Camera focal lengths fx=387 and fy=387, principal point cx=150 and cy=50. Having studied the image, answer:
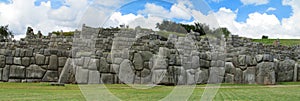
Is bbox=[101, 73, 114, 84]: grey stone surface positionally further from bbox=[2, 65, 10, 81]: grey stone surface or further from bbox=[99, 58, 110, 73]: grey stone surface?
bbox=[2, 65, 10, 81]: grey stone surface

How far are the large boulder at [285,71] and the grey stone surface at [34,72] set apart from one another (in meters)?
8.75

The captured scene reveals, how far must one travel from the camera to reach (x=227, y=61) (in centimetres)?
1455

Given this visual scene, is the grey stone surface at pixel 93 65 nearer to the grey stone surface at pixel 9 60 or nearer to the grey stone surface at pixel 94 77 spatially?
the grey stone surface at pixel 94 77

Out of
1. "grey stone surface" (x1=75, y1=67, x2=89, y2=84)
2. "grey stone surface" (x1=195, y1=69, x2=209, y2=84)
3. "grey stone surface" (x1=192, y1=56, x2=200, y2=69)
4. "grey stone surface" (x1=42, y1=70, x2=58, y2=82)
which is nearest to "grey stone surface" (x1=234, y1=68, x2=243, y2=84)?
"grey stone surface" (x1=195, y1=69, x2=209, y2=84)

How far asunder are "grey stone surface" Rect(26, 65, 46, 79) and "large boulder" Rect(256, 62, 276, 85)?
7.72 m

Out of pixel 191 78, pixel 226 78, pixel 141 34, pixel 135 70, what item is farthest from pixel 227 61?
pixel 141 34

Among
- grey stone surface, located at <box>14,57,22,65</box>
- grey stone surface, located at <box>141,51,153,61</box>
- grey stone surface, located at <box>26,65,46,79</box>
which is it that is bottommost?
grey stone surface, located at <box>26,65,46,79</box>

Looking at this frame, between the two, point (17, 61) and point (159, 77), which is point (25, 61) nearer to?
point (17, 61)

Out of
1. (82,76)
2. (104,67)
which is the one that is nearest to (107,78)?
(104,67)

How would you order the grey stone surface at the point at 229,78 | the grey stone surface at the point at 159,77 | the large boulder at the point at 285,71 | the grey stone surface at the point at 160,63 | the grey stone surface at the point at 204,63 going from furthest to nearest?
1. the large boulder at the point at 285,71
2. the grey stone surface at the point at 229,78
3. the grey stone surface at the point at 204,63
4. the grey stone surface at the point at 160,63
5. the grey stone surface at the point at 159,77

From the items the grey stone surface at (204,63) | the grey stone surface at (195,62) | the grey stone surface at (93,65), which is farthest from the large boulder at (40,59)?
the grey stone surface at (204,63)

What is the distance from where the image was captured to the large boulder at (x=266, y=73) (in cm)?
1378

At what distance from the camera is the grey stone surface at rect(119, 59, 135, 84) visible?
1305cm

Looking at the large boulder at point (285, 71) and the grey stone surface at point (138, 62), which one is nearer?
the grey stone surface at point (138, 62)
